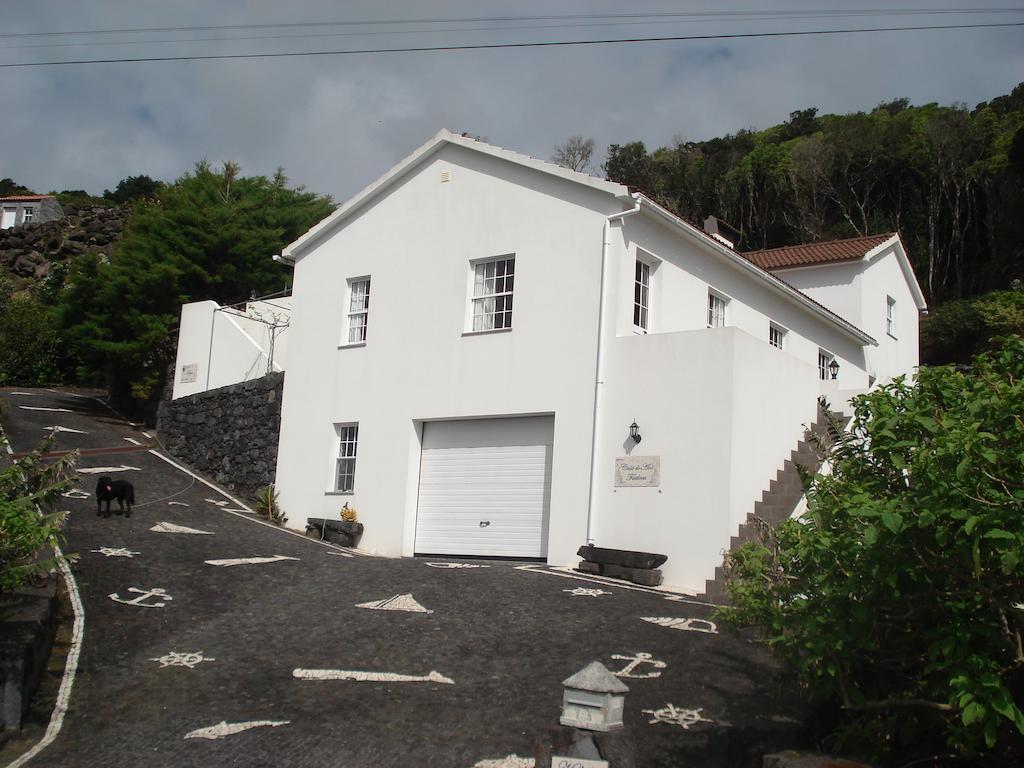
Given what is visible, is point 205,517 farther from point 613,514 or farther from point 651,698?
point 651,698

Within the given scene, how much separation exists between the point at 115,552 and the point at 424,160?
9.20 meters

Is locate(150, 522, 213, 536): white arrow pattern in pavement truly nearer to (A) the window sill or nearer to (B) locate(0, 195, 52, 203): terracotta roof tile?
(A) the window sill

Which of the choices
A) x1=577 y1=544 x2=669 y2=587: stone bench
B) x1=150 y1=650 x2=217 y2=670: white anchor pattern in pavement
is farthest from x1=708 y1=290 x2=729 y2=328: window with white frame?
x1=150 y1=650 x2=217 y2=670: white anchor pattern in pavement

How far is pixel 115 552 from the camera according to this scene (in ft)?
41.9

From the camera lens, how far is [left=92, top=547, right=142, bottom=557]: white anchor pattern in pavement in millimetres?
12617

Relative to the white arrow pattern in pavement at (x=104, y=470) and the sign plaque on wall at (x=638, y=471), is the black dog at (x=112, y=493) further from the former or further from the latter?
the sign plaque on wall at (x=638, y=471)

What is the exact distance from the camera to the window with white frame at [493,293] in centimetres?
1711

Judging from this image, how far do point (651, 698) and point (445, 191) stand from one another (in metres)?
11.9

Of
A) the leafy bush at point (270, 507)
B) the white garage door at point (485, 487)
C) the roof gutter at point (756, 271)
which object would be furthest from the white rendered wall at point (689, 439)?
the leafy bush at point (270, 507)

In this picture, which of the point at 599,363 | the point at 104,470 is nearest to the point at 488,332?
the point at 599,363

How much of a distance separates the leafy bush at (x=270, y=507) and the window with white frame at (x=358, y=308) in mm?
3230

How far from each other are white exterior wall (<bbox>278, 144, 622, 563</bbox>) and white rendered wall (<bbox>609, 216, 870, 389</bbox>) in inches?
21.0

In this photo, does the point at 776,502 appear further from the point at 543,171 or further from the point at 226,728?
the point at 226,728

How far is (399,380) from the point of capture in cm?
1803
